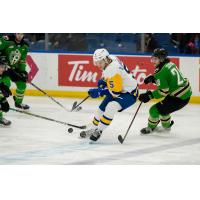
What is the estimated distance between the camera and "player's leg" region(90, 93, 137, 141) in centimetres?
735

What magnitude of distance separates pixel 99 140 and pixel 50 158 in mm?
1003

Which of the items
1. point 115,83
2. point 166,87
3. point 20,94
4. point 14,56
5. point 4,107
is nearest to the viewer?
point 115,83

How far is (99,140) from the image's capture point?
7.77 meters

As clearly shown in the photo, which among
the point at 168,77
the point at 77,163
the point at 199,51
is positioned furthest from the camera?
the point at 199,51

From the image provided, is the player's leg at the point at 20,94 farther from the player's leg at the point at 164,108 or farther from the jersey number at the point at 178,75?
the jersey number at the point at 178,75

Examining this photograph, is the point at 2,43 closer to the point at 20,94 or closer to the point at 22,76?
the point at 22,76

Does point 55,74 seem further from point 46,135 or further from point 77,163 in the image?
point 77,163

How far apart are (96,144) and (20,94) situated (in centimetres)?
251

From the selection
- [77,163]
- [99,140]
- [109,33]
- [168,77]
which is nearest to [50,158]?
[77,163]

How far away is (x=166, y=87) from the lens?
7.76 meters

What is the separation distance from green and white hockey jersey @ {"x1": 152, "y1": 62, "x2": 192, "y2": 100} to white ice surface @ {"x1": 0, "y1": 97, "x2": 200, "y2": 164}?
1.69ft

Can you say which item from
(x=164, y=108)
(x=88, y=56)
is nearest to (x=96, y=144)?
(x=164, y=108)

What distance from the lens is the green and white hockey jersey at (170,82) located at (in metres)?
7.74

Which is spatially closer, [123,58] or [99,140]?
[99,140]
